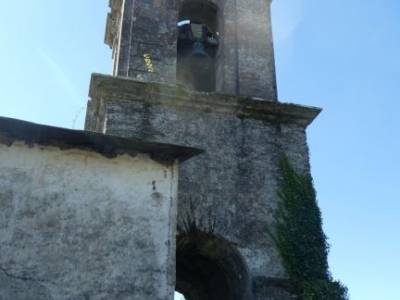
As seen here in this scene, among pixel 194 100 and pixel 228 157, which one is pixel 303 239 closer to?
pixel 228 157

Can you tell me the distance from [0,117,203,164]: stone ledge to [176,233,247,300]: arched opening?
1776 mm

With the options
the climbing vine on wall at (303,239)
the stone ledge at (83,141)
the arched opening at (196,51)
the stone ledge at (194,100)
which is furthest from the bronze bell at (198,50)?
the stone ledge at (83,141)

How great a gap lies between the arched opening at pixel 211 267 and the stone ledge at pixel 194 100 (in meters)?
2.23

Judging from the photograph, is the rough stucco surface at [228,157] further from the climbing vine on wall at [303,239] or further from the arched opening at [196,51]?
the arched opening at [196,51]

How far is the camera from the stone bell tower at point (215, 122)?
9141 millimetres

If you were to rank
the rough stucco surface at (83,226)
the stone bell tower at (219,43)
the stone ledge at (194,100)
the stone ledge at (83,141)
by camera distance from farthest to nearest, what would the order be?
1. the stone bell tower at (219,43)
2. the stone ledge at (194,100)
3. the stone ledge at (83,141)
4. the rough stucco surface at (83,226)

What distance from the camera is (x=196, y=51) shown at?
37.7ft

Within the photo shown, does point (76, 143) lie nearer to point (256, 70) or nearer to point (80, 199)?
point (80, 199)

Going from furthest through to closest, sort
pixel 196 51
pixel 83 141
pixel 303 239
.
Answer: pixel 196 51
pixel 303 239
pixel 83 141

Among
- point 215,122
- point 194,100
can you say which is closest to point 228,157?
point 215,122

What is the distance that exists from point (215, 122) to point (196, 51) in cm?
199

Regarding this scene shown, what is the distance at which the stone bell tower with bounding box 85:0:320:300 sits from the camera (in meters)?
9.14

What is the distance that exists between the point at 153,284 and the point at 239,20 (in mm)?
6312

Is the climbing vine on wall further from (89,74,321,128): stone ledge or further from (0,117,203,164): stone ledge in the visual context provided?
(0,117,203,164): stone ledge
